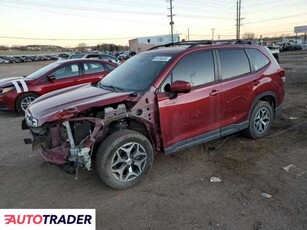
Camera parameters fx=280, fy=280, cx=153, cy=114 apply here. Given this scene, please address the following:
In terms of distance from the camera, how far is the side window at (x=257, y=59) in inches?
199

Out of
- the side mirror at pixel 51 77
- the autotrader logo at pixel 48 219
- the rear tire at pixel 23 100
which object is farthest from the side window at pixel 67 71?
the autotrader logo at pixel 48 219

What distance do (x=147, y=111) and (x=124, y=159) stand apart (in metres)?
0.71

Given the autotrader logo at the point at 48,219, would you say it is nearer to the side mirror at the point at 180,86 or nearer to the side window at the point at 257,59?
the side mirror at the point at 180,86

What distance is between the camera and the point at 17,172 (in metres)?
4.35

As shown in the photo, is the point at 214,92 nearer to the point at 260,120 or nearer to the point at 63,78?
the point at 260,120

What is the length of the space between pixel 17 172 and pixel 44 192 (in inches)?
36.2

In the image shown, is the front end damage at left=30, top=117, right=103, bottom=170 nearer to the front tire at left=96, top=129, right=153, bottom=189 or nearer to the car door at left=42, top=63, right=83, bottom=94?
the front tire at left=96, top=129, right=153, bottom=189

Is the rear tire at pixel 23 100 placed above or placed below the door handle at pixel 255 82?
below

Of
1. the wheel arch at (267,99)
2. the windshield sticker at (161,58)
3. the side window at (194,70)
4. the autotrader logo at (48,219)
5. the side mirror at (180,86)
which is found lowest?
the autotrader logo at (48,219)

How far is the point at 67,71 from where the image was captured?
8.78m

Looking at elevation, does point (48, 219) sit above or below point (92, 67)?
below

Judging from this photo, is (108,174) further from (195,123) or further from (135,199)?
(195,123)

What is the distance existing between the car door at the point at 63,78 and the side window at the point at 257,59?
18.2ft

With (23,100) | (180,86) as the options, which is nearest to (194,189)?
(180,86)
